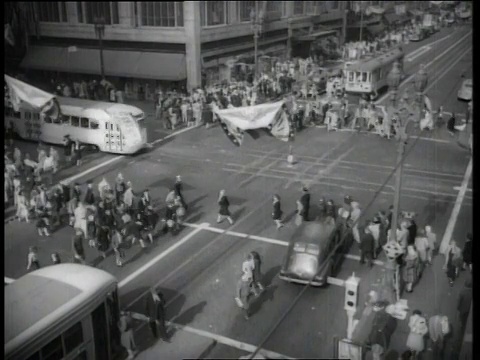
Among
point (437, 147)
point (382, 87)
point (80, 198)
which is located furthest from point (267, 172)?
point (382, 87)

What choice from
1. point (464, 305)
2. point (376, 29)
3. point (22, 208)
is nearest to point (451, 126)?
point (464, 305)

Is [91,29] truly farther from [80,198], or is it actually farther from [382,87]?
[382,87]

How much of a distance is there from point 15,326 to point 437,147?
20481 millimetres

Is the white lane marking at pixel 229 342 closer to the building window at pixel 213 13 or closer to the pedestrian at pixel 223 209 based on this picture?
the pedestrian at pixel 223 209

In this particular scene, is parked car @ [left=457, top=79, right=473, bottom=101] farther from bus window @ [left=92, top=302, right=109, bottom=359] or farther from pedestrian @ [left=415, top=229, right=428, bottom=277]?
bus window @ [left=92, top=302, right=109, bottom=359]

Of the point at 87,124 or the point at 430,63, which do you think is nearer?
the point at 87,124

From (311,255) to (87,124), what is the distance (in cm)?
635

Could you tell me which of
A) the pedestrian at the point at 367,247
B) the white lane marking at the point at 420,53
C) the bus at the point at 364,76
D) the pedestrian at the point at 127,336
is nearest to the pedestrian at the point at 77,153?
the pedestrian at the point at 127,336

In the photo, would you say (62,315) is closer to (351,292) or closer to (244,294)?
(244,294)

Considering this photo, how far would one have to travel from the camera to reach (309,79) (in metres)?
29.8

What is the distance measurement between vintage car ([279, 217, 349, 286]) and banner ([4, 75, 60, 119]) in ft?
21.8

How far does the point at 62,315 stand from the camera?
8.68 m

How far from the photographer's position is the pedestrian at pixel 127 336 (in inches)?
404

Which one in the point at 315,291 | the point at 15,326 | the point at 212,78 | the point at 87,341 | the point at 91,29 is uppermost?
the point at 91,29
